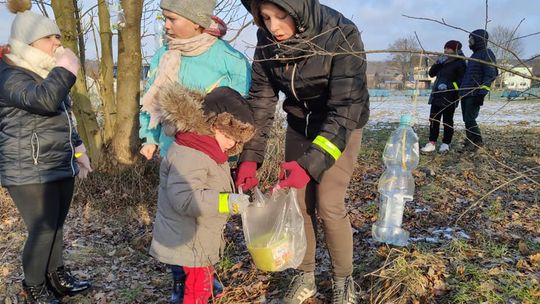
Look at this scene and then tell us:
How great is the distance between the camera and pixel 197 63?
291cm

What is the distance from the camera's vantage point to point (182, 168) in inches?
95.9

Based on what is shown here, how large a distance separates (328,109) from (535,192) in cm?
367

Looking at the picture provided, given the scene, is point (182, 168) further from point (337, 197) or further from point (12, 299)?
point (12, 299)

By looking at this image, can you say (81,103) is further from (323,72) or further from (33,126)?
(323,72)

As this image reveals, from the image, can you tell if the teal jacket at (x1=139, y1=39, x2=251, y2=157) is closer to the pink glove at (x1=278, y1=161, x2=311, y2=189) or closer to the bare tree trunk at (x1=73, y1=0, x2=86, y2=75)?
the pink glove at (x1=278, y1=161, x2=311, y2=189)

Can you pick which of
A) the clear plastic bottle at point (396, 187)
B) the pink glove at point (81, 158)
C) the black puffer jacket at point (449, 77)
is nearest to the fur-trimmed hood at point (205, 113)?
the pink glove at point (81, 158)

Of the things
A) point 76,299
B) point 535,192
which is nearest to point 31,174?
point 76,299

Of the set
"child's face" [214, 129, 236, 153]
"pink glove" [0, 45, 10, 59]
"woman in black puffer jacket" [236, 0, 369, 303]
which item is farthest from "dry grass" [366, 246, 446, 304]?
"pink glove" [0, 45, 10, 59]

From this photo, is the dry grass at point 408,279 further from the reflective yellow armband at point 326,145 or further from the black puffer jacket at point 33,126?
the black puffer jacket at point 33,126

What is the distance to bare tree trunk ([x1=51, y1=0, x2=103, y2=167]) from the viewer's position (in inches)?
207

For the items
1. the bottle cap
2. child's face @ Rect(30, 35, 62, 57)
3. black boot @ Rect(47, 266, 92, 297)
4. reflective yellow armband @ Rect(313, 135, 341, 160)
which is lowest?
black boot @ Rect(47, 266, 92, 297)

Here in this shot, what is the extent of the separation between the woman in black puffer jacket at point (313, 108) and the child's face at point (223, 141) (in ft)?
0.74

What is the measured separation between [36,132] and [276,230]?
1.70m

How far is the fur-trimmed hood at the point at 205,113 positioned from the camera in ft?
8.05
